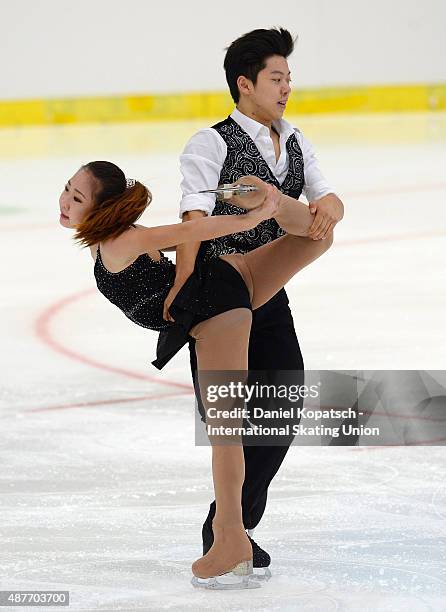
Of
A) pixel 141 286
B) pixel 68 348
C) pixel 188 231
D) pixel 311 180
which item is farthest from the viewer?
pixel 68 348

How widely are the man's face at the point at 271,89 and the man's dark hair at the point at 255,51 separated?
0.04ft

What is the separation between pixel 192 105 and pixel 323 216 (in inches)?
485

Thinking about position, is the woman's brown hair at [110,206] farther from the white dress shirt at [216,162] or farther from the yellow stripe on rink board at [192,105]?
the yellow stripe on rink board at [192,105]

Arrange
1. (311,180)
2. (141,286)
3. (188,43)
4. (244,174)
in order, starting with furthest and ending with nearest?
1. (188,43)
2. (311,180)
3. (244,174)
4. (141,286)

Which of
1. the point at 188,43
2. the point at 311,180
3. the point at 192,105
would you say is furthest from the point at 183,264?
the point at 188,43

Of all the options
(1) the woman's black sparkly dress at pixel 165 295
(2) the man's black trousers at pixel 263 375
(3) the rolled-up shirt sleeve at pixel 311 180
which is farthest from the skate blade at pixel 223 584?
(3) the rolled-up shirt sleeve at pixel 311 180

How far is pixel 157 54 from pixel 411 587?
41.5 feet

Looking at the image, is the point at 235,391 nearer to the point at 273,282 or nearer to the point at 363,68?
the point at 273,282

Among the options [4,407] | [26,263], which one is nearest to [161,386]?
[4,407]

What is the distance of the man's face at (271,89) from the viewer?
2.71 meters

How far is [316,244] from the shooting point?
2723 millimetres

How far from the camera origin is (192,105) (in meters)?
14.8

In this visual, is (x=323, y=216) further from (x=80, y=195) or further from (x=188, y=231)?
(x=80, y=195)

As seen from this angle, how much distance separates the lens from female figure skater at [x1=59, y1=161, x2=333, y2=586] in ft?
8.31
